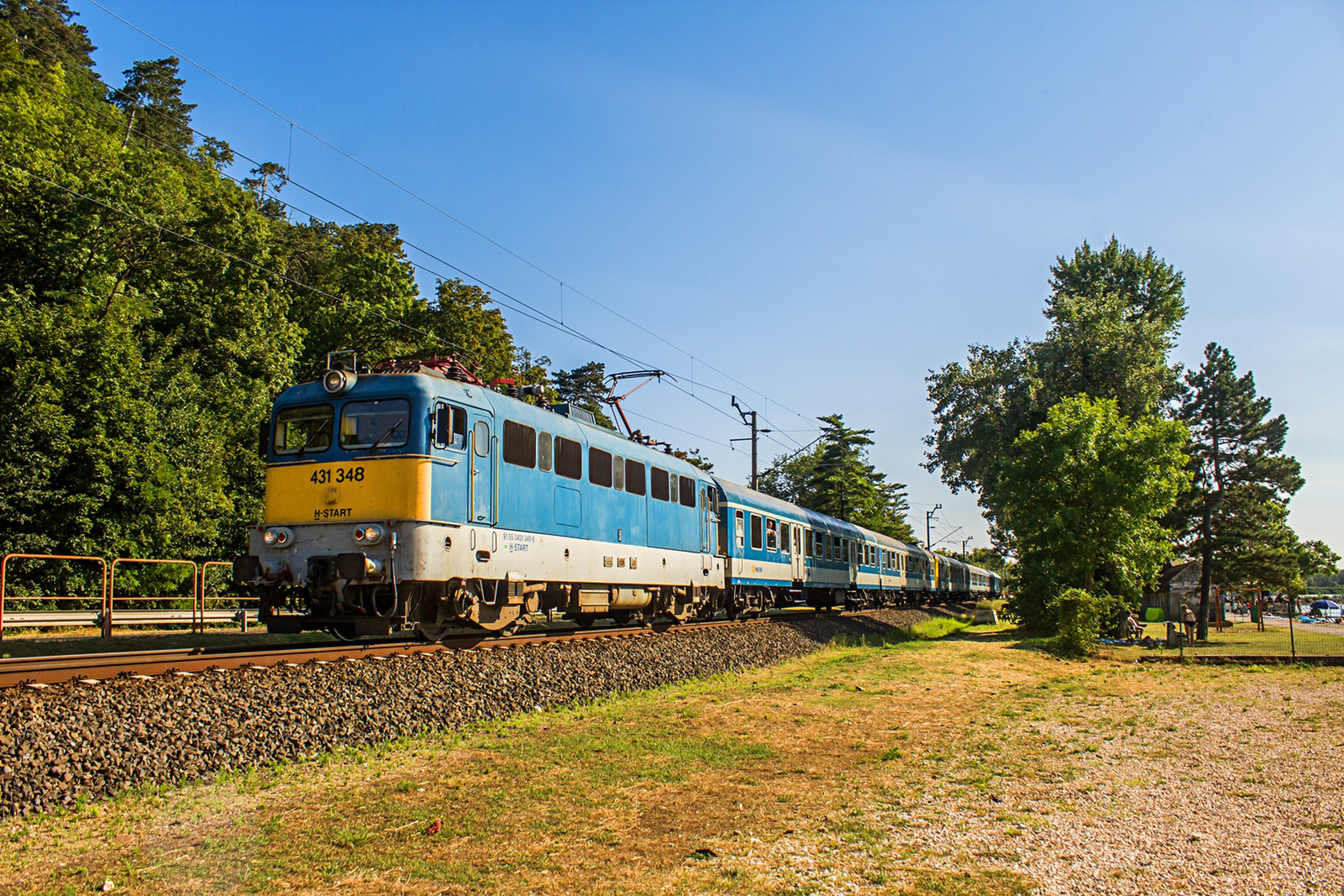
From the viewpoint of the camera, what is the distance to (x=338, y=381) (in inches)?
466

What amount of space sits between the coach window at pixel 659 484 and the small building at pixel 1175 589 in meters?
25.4

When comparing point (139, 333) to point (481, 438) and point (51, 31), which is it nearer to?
point (481, 438)

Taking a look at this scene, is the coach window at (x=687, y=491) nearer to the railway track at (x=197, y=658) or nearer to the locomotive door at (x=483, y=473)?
the railway track at (x=197, y=658)

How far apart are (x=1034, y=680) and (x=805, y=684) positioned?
5142 mm

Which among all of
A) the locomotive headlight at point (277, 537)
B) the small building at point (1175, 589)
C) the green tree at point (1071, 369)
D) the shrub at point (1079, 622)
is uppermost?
the green tree at point (1071, 369)

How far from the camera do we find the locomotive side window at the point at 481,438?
471 inches

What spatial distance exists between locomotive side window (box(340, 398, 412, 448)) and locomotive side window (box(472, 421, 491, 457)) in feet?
3.34

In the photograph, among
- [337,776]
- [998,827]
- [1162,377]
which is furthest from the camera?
[1162,377]

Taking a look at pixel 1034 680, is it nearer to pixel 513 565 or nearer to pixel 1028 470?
pixel 513 565

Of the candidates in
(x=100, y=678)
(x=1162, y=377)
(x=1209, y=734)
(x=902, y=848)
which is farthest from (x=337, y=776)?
(x=1162, y=377)

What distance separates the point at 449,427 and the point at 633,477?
19.0 feet

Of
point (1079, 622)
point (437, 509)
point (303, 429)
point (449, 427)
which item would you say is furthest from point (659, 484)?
point (1079, 622)

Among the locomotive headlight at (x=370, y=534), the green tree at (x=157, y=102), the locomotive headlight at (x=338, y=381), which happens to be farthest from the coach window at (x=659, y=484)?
the green tree at (x=157, y=102)

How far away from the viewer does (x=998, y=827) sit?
6.51 metres
